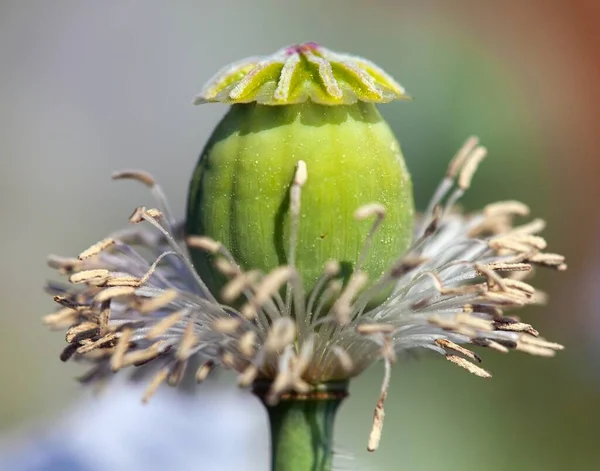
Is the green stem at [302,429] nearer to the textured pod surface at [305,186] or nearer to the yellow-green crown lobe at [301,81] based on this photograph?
the textured pod surface at [305,186]

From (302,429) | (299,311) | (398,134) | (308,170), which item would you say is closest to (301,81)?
(308,170)

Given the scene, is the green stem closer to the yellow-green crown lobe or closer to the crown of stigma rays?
the crown of stigma rays

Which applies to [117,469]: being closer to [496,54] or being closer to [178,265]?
[178,265]

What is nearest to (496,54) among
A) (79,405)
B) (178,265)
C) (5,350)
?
(5,350)

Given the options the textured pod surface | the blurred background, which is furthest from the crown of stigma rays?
the blurred background

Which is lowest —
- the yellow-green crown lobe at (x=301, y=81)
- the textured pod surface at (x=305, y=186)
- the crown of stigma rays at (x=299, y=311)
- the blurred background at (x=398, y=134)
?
the blurred background at (x=398, y=134)

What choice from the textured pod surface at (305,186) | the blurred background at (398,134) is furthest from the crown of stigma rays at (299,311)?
the blurred background at (398,134)

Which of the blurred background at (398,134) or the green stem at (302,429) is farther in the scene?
the blurred background at (398,134)
